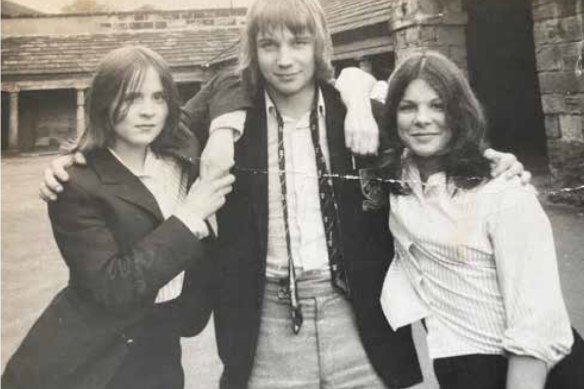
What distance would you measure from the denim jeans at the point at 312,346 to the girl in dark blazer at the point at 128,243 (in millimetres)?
145

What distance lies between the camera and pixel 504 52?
5.63 ft

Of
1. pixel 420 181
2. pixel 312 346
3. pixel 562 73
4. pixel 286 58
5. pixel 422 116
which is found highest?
pixel 562 73

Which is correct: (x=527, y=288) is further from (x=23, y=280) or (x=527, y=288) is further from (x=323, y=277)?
(x=23, y=280)

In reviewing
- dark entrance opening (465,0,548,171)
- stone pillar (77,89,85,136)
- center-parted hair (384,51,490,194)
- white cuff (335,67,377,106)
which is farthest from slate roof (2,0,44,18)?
dark entrance opening (465,0,548,171)

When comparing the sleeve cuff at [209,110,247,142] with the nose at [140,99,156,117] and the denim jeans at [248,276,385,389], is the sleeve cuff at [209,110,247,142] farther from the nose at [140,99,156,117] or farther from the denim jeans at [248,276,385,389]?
the denim jeans at [248,276,385,389]

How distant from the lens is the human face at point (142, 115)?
2.80ft

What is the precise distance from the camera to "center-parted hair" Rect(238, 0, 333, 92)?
0.82 m

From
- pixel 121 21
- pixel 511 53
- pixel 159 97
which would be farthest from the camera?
pixel 511 53

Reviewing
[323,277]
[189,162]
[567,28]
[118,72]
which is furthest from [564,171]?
[118,72]

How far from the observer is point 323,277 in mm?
848

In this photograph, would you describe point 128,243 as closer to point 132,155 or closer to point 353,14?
point 132,155

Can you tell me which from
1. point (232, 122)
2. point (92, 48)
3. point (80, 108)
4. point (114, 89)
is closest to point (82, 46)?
point (92, 48)

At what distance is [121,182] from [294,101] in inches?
12.7

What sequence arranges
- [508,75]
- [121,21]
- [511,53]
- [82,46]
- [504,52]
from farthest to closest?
[511,53] → [504,52] → [508,75] → [82,46] → [121,21]
